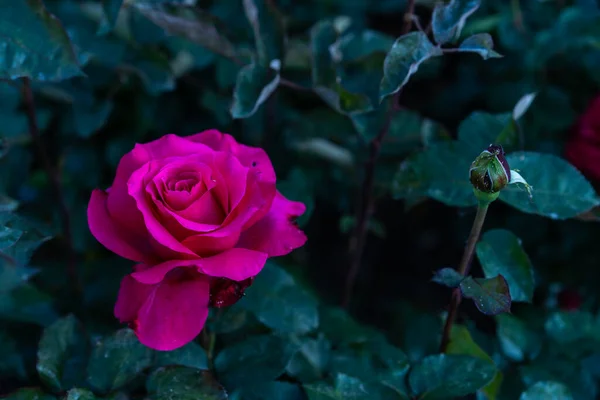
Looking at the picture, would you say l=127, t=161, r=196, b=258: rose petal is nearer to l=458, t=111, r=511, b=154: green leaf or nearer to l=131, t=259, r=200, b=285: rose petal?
l=131, t=259, r=200, b=285: rose petal

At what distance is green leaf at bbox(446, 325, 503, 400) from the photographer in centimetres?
82

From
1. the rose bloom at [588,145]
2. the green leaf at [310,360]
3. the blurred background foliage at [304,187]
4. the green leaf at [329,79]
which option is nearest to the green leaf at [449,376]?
the blurred background foliage at [304,187]

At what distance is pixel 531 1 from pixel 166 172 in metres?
1.02

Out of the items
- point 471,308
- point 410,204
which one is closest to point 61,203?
point 410,204

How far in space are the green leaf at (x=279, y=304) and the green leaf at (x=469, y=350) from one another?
20 cm

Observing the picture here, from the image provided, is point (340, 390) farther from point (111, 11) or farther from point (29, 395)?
point (111, 11)

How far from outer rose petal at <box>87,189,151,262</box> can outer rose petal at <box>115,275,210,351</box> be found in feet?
0.11

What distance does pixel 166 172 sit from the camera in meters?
0.62

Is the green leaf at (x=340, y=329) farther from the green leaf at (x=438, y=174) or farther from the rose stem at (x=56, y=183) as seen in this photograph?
the rose stem at (x=56, y=183)

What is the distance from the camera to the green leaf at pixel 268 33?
3.11 ft

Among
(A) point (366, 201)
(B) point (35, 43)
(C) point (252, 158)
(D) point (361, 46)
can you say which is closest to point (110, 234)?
(C) point (252, 158)

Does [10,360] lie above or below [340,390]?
below

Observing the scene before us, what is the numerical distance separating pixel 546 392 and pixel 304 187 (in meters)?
0.43

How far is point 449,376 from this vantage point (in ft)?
2.42
